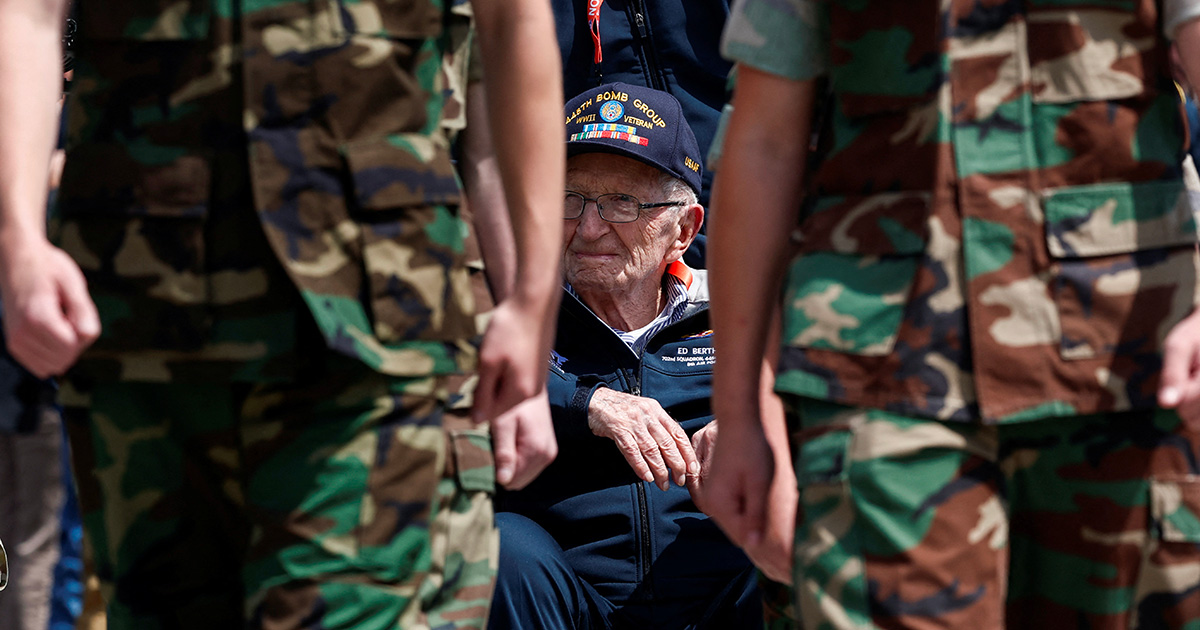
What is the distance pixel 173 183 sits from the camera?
1560 mm

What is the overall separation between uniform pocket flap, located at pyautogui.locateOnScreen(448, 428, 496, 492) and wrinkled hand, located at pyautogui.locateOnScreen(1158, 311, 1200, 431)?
798 millimetres

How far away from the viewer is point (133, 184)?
5.15 ft

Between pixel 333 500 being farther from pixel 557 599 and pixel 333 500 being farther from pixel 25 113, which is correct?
pixel 557 599

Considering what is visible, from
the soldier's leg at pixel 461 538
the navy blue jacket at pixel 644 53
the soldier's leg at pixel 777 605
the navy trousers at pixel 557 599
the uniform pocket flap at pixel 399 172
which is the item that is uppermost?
the navy blue jacket at pixel 644 53

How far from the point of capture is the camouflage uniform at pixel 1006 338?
5.16 ft

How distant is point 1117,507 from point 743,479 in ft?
1.49

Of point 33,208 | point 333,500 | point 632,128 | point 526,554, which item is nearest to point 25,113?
point 33,208

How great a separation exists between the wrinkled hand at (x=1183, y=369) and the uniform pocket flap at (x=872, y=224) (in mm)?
293

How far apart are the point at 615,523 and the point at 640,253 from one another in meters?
0.71

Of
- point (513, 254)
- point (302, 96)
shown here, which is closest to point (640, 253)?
point (513, 254)

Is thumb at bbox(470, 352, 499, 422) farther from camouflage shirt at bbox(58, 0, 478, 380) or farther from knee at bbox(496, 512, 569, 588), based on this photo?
knee at bbox(496, 512, 569, 588)

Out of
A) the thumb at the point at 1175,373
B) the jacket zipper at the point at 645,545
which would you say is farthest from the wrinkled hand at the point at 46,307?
the jacket zipper at the point at 645,545

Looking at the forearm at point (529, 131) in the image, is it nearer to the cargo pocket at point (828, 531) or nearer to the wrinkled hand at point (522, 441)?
the wrinkled hand at point (522, 441)

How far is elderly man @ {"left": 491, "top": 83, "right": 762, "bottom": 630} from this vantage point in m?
2.97
